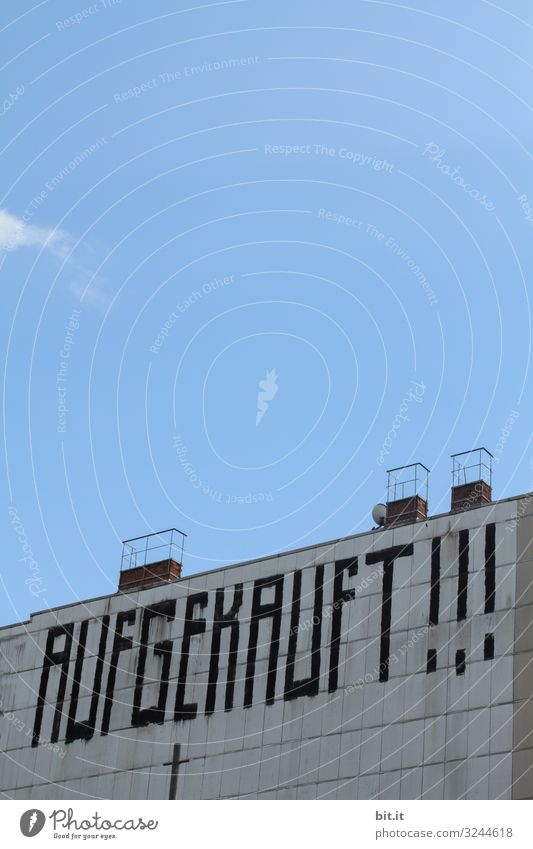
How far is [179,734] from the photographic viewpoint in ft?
188

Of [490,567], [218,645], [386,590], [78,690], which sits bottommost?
[490,567]

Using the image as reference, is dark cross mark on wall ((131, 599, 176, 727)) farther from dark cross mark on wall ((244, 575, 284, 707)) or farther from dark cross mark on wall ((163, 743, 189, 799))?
dark cross mark on wall ((244, 575, 284, 707))

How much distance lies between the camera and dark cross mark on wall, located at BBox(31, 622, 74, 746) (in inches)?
2410

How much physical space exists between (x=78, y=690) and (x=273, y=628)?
30.6 feet

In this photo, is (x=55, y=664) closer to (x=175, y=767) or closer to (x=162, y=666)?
(x=162, y=666)

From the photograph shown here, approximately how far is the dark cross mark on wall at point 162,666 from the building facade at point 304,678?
0.07 m

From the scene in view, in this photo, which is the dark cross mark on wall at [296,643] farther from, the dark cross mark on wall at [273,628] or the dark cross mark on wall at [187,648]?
the dark cross mark on wall at [187,648]

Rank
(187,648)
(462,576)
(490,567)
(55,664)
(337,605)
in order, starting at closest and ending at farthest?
1. (490,567)
2. (462,576)
3. (337,605)
4. (187,648)
5. (55,664)

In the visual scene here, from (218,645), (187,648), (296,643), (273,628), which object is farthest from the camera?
(187,648)

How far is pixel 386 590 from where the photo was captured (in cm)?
5422

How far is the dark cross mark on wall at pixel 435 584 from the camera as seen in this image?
52.5 meters

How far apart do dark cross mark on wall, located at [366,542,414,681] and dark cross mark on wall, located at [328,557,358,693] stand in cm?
84

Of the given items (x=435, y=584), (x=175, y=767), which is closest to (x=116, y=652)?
(x=175, y=767)

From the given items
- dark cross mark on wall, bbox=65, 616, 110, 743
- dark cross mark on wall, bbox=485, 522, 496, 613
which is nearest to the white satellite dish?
dark cross mark on wall, bbox=485, 522, 496, 613
